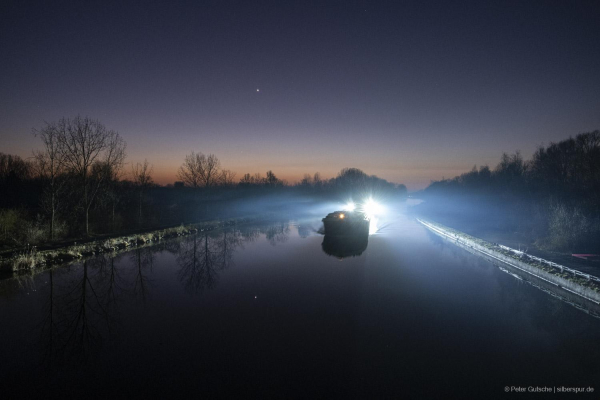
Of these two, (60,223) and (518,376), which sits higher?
(60,223)

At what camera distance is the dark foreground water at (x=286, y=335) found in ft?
16.3

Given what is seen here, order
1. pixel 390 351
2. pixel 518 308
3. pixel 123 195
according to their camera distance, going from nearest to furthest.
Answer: pixel 390 351, pixel 518 308, pixel 123 195

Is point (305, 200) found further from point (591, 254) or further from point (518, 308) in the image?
point (518, 308)

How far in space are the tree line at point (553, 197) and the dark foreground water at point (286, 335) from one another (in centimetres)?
934

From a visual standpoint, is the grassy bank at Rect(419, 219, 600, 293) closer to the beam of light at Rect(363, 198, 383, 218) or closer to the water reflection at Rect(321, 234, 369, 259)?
the water reflection at Rect(321, 234, 369, 259)

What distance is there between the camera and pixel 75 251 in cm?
1502

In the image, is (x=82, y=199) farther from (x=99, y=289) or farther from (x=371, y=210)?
(x=371, y=210)

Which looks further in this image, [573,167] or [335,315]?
[573,167]

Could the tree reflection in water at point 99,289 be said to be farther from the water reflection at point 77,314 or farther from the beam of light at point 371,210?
the beam of light at point 371,210

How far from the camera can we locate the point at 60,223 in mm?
19156

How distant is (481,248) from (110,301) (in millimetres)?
19767

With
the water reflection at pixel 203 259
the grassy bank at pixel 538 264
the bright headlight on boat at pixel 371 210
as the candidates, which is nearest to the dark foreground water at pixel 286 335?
the water reflection at pixel 203 259

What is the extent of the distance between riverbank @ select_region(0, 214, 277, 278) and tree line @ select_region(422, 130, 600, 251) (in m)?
25.3

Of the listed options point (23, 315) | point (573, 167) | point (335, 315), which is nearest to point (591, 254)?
point (335, 315)
